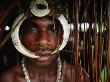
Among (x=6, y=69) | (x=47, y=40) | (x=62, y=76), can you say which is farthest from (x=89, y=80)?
(x=6, y=69)

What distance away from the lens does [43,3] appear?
132 cm

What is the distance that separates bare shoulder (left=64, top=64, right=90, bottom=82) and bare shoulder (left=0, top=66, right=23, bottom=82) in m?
0.19

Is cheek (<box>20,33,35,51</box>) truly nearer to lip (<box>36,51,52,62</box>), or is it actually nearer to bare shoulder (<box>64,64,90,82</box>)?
lip (<box>36,51,52,62</box>)

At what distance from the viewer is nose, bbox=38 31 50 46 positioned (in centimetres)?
134

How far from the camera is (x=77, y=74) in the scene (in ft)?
4.22

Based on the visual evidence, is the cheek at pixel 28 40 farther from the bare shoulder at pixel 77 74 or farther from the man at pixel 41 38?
the bare shoulder at pixel 77 74

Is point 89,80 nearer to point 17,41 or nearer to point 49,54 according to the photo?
point 49,54

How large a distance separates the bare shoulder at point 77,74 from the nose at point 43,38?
0.42ft

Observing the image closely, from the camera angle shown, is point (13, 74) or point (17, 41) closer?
point (17, 41)

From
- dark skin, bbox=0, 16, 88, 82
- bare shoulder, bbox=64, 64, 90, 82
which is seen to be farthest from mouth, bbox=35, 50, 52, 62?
bare shoulder, bbox=64, 64, 90, 82

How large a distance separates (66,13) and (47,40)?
0.13m

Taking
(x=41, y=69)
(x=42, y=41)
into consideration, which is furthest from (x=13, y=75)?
(x=42, y=41)

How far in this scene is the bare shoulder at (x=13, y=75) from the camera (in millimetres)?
1518

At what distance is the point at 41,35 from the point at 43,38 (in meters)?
0.01
